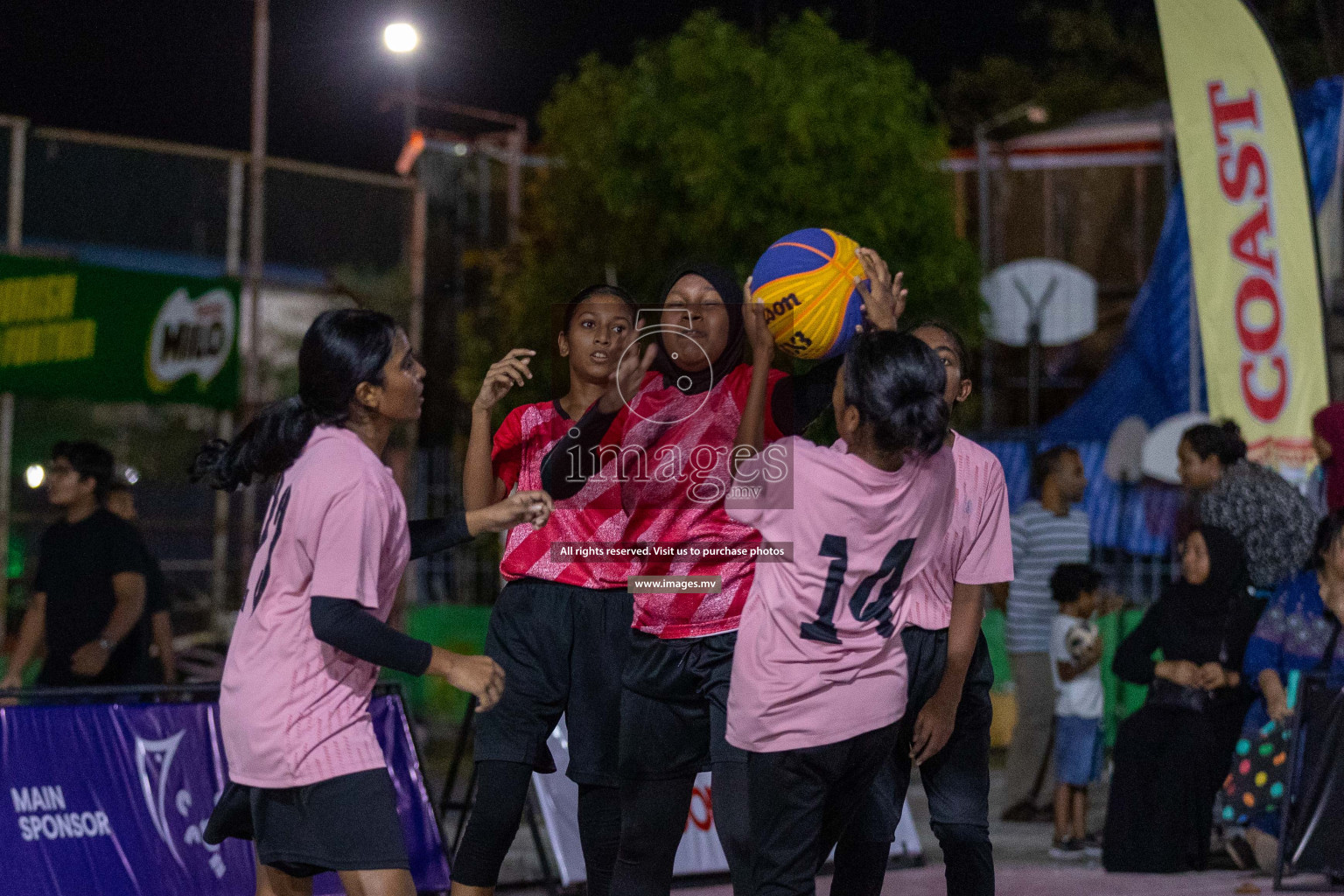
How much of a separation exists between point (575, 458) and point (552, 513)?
189mm

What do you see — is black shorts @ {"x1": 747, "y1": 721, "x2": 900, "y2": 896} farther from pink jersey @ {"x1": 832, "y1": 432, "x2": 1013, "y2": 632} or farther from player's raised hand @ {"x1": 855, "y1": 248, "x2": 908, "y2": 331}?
player's raised hand @ {"x1": 855, "y1": 248, "x2": 908, "y2": 331}

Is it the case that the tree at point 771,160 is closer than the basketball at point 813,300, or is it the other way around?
the basketball at point 813,300

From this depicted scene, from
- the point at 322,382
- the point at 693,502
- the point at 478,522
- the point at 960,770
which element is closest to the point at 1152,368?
the point at 960,770

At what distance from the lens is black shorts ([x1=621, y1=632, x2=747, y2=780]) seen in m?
4.41

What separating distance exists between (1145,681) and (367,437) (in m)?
5.48

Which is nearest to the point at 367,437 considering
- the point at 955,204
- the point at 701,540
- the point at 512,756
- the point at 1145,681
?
the point at 701,540

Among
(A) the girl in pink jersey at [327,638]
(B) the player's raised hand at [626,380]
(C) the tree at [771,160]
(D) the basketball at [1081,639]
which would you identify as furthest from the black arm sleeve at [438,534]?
(C) the tree at [771,160]

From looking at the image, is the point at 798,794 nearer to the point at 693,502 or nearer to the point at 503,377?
the point at 693,502

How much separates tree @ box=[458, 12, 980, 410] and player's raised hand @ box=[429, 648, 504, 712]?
14.5 m

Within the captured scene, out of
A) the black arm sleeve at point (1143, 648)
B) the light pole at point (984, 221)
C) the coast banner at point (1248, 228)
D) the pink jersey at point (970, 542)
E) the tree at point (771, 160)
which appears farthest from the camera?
the light pole at point (984, 221)

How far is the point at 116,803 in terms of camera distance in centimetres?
627

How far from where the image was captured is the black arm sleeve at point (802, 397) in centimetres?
425

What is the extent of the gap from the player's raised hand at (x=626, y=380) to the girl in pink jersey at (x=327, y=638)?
972 mm

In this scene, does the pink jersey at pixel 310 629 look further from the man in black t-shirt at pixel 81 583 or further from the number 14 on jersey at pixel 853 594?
the man in black t-shirt at pixel 81 583
